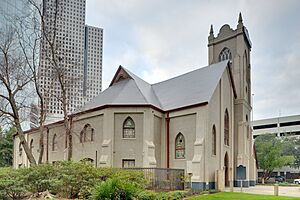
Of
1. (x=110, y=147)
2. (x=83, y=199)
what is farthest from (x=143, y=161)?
(x=83, y=199)

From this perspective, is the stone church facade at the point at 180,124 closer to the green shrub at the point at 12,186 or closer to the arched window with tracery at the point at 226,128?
the arched window with tracery at the point at 226,128

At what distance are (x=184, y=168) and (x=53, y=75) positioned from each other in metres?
12.7

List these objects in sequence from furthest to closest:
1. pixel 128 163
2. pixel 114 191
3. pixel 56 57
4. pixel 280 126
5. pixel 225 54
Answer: pixel 280 126, pixel 225 54, pixel 128 163, pixel 56 57, pixel 114 191

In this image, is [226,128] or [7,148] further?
[7,148]

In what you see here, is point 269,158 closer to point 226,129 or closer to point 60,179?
point 226,129

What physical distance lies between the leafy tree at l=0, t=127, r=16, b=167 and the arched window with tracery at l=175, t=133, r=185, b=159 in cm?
3795

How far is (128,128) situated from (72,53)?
870 centimetres

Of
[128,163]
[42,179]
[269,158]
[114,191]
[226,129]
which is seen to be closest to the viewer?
[114,191]

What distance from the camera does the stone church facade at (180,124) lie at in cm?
2820

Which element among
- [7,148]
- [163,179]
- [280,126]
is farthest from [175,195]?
[280,126]

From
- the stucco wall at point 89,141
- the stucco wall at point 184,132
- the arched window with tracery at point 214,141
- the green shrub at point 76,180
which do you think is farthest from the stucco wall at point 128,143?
the green shrub at point 76,180

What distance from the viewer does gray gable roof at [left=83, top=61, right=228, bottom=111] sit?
30.3 meters

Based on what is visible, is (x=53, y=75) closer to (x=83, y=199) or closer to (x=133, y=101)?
(x=133, y=101)

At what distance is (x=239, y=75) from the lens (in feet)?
119
